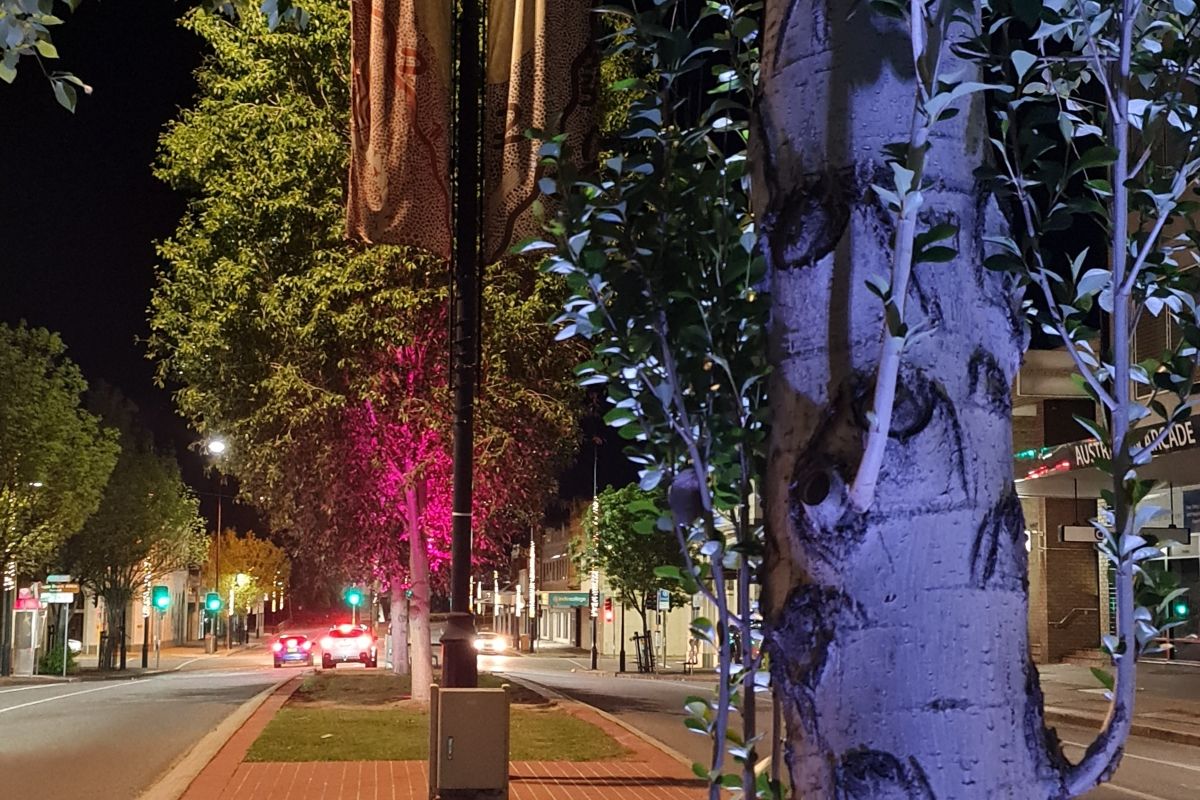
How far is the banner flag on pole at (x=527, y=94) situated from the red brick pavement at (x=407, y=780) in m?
5.56

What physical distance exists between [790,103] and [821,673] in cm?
100

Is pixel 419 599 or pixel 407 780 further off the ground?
pixel 419 599

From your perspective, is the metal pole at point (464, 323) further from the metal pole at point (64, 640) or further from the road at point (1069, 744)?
the metal pole at point (64, 640)

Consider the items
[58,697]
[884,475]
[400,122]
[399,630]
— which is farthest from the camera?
[399,630]

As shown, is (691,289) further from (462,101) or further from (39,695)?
(39,695)

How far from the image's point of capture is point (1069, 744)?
629 inches

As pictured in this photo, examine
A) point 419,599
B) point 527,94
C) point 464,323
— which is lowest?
point 419,599

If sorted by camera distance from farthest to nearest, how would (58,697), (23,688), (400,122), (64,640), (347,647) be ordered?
(64,640) < (347,647) < (23,688) < (58,697) < (400,122)

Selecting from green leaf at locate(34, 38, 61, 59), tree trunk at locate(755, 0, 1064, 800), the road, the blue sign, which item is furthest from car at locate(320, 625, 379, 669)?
tree trunk at locate(755, 0, 1064, 800)

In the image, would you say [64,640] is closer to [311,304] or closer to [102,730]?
[102,730]

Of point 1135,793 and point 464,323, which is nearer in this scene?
point 464,323

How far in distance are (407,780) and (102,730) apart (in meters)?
8.66

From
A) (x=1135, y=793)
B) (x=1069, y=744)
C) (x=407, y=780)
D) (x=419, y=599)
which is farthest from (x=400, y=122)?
(x=419, y=599)

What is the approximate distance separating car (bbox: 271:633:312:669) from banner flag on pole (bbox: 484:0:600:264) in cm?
3780
